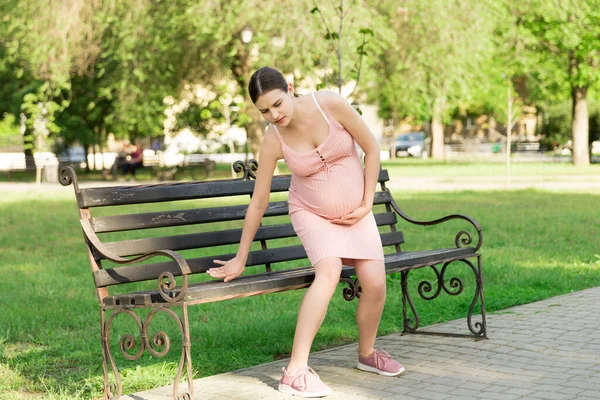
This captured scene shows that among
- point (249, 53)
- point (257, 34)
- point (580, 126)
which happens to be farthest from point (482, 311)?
point (580, 126)

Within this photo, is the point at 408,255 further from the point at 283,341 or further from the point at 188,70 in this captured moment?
the point at 188,70

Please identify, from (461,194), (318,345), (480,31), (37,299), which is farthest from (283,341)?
(480,31)

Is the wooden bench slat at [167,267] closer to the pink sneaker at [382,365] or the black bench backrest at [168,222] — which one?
the black bench backrest at [168,222]

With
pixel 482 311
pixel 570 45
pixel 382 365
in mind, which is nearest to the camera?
pixel 382 365

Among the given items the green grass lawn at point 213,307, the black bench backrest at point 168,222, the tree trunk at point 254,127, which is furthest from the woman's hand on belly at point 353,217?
the tree trunk at point 254,127

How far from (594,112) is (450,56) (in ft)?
82.9

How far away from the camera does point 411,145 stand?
64.1 metres

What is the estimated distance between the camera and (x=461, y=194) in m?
21.3

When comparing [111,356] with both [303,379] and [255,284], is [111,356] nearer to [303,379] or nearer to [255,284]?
[255,284]

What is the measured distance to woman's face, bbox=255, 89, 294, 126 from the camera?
4.76 meters

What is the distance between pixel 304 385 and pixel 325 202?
0.91m

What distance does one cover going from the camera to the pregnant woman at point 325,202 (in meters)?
4.93

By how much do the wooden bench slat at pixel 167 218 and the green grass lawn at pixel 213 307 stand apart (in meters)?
0.77

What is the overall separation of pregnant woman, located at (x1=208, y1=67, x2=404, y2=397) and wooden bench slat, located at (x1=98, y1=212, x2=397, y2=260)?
0.36 meters
